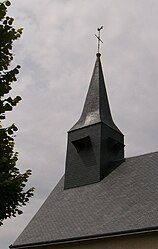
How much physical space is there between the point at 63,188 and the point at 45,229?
340cm

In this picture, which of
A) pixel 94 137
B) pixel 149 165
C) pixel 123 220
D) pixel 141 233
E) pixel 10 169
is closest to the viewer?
pixel 10 169

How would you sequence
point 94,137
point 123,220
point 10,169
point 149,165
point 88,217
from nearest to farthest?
point 10,169, point 123,220, point 88,217, point 149,165, point 94,137

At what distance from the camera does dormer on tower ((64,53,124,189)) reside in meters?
20.2

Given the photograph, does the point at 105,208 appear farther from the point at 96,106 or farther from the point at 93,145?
the point at 96,106

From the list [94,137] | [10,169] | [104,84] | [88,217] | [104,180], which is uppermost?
[104,84]

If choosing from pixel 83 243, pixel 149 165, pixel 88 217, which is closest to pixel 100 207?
pixel 88 217

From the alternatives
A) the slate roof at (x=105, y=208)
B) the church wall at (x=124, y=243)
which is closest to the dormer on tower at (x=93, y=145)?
the slate roof at (x=105, y=208)

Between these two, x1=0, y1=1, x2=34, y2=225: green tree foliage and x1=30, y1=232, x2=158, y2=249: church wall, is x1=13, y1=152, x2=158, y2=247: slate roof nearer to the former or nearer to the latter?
x1=30, y1=232, x2=158, y2=249: church wall

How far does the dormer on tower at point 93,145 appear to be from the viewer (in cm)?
2022

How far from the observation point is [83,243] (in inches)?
630

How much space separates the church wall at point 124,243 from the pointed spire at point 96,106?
7338mm

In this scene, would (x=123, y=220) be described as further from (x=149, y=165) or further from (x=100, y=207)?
(x=149, y=165)

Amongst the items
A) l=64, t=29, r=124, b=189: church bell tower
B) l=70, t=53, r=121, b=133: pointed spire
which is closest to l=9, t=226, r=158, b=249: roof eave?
l=64, t=29, r=124, b=189: church bell tower

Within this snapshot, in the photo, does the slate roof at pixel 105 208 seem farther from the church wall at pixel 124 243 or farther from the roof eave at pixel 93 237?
the church wall at pixel 124 243
